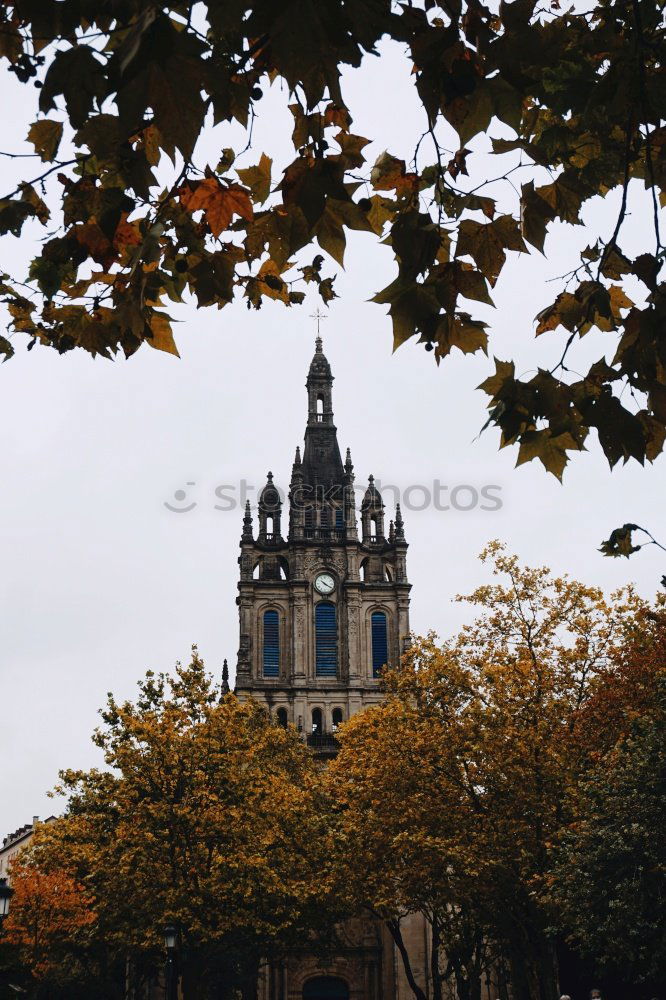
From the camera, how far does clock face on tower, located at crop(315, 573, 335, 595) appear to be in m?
73.4

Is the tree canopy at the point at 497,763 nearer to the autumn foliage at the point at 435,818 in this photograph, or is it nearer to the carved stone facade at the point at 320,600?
the autumn foliage at the point at 435,818

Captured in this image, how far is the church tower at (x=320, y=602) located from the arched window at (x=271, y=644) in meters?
0.07

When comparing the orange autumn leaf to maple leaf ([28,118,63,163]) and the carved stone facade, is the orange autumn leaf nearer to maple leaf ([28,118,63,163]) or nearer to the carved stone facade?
maple leaf ([28,118,63,163])

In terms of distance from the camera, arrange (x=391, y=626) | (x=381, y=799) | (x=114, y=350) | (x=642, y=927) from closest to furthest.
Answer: (x=114, y=350) < (x=642, y=927) < (x=381, y=799) < (x=391, y=626)

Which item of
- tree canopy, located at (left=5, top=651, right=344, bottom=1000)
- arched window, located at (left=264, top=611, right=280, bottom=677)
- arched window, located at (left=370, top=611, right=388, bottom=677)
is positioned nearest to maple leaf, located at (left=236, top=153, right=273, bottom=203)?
tree canopy, located at (left=5, top=651, right=344, bottom=1000)

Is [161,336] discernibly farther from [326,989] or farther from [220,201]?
[326,989]

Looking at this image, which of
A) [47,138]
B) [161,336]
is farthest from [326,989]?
[47,138]

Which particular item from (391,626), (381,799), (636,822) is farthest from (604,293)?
(391,626)

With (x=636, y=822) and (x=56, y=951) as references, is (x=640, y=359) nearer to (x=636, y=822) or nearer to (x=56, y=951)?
(x=636, y=822)

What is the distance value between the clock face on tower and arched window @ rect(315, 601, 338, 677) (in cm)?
89

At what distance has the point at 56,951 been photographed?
3656cm

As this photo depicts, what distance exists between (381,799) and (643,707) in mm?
7323

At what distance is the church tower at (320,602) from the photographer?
6912 centimetres

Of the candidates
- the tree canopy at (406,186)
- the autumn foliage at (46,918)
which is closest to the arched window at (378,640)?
the autumn foliage at (46,918)
